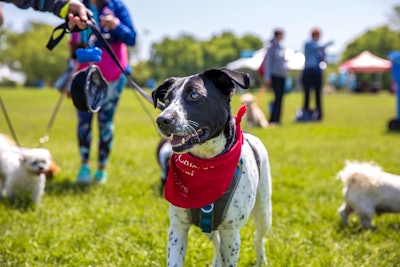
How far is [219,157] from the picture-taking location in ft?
8.55

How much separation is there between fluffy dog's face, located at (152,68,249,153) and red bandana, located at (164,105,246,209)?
193 mm

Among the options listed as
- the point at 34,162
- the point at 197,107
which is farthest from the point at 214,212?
the point at 34,162

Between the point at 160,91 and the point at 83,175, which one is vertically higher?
the point at 160,91

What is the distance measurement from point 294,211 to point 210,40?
100 metres

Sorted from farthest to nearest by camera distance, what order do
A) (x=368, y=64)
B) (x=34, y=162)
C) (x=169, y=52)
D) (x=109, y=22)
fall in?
(x=169, y=52)
(x=368, y=64)
(x=34, y=162)
(x=109, y=22)

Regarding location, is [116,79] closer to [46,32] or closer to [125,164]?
[125,164]

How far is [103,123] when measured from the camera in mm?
5672

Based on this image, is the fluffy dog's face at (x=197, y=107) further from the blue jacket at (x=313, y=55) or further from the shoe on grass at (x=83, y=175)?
the blue jacket at (x=313, y=55)

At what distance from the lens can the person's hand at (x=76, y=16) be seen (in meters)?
3.28

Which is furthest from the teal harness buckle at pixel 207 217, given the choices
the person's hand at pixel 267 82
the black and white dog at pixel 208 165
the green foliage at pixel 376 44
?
the green foliage at pixel 376 44

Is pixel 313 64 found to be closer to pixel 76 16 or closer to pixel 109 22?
pixel 109 22

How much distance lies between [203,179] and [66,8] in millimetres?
1784

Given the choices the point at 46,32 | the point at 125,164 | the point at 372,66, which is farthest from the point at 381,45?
the point at 125,164

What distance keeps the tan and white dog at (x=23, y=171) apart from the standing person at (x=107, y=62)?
2.28 ft
